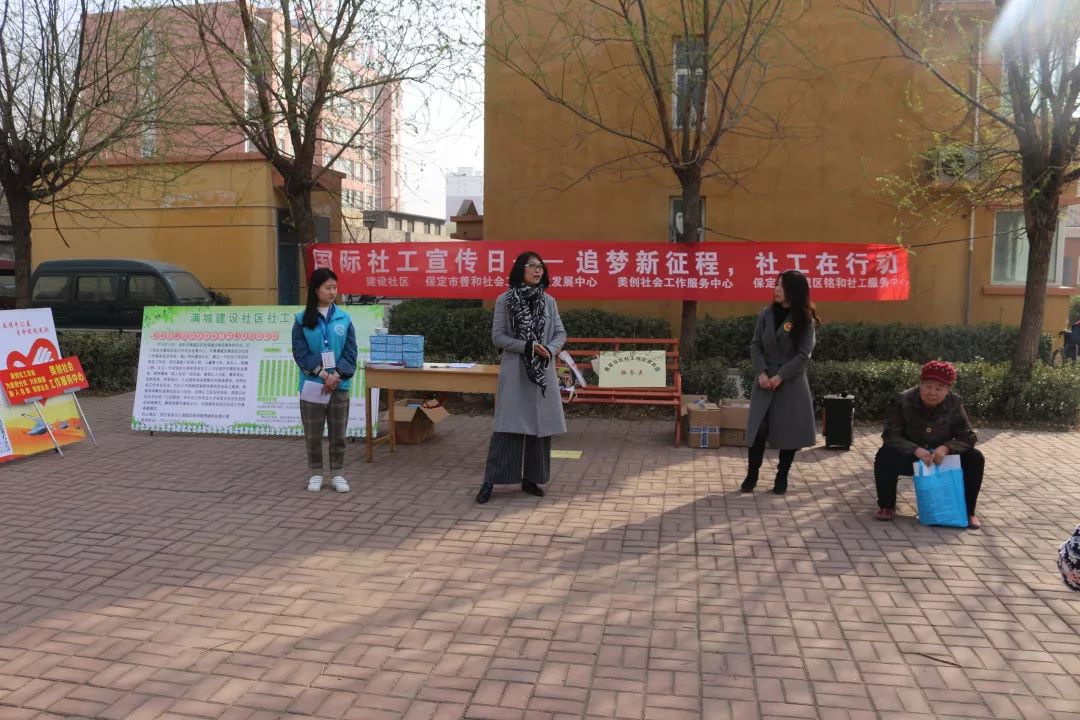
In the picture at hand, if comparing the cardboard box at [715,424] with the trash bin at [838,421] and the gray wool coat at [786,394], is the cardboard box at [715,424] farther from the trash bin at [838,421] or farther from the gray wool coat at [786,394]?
the gray wool coat at [786,394]

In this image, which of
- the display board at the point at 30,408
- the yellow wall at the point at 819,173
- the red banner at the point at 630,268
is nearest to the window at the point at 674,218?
the yellow wall at the point at 819,173

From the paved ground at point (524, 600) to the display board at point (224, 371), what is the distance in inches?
54.6

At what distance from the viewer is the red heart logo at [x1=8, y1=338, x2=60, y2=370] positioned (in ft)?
25.3

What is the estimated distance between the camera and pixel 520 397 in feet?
20.3

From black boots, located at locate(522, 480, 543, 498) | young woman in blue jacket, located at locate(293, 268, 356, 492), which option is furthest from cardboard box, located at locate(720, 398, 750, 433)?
young woman in blue jacket, located at locate(293, 268, 356, 492)

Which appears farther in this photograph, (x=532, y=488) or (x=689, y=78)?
(x=689, y=78)

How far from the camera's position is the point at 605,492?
259 inches

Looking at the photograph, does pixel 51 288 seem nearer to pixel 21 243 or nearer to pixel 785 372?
pixel 21 243

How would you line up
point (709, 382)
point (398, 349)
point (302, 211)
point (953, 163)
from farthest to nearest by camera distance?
point (302, 211), point (953, 163), point (709, 382), point (398, 349)

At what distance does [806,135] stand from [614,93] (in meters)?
3.03

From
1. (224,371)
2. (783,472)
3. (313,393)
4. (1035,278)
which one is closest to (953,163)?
(1035,278)

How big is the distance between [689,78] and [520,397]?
5461 mm

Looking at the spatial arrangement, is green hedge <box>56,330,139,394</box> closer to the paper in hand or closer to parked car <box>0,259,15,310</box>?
parked car <box>0,259,15,310</box>

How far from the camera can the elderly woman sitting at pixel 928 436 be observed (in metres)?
5.54
